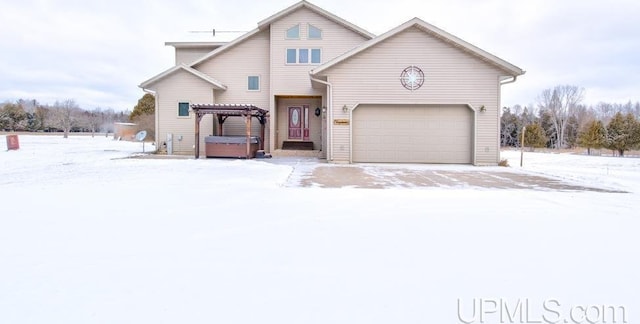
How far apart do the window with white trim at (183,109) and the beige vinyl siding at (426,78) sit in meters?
7.18

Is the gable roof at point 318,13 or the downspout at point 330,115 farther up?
the gable roof at point 318,13

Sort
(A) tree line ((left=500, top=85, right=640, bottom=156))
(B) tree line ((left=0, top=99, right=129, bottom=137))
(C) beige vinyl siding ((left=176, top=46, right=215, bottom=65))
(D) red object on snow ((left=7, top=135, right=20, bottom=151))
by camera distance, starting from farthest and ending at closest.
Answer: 1. (B) tree line ((left=0, top=99, right=129, bottom=137))
2. (A) tree line ((left=500, top=85, right=640, bottom=156))
3. (C) beige vinyl siding ((left=176, top=46, right=215, bottom=65))
4. (D) red object on snow ((left=7, top=135, right=20, bottom=151))

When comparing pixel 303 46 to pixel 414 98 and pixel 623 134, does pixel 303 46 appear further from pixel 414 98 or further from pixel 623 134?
pixel 623 134

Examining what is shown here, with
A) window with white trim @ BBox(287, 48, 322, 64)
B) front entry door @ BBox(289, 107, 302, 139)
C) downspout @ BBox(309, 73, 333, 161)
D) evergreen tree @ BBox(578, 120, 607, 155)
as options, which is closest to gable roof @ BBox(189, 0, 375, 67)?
window with white trim @ BBox(287, 48, 322, 64)

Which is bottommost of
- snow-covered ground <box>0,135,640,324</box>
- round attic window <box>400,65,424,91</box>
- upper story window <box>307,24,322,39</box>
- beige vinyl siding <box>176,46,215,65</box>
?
snow-covered ground <box>0,135,640,324</box>

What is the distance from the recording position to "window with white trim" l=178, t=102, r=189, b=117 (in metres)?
17.6

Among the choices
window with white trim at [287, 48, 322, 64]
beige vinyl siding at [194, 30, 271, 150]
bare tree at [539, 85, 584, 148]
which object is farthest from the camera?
bare tree at [539, 85, 584, 148]

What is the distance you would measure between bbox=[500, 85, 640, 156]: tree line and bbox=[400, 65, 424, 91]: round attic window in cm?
1194

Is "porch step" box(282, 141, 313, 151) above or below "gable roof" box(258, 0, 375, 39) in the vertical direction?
below

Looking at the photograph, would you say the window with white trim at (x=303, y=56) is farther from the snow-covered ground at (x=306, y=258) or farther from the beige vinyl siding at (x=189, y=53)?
the snow-covered ground at (x=306, y=258)

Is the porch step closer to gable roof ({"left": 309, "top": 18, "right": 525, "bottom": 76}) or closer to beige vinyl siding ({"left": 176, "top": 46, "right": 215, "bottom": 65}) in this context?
gable roof ({"left": 309, "top": 18, "right": 525, "bottom": 76})

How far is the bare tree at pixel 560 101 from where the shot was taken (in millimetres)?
46500

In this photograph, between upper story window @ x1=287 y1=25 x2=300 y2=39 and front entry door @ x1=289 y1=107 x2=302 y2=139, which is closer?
upper story window @ x1=287 y1=25 x2=300 y2=39

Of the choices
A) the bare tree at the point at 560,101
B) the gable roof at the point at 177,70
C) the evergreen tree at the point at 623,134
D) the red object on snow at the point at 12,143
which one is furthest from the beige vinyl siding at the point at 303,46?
the bare tree at the point at 560,101
